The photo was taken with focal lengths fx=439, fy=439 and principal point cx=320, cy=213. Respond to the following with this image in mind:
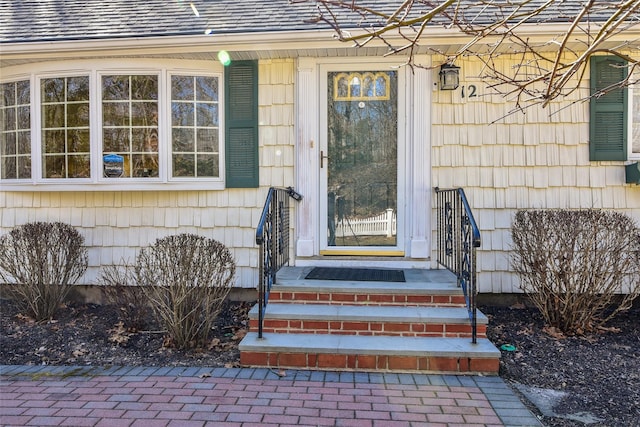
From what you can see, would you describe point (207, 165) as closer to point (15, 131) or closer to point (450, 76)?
point (15, 131)

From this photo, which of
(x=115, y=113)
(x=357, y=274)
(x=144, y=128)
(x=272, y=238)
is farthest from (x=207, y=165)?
(x=357, y=274)

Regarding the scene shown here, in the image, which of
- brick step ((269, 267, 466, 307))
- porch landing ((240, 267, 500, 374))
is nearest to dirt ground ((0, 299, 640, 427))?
porch landing ((240, 267, 500, 374))

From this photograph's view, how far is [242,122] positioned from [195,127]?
0.50 meters

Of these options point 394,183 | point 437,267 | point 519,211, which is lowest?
point 437,267

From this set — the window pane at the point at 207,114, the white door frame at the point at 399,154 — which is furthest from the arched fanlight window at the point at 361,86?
the window pane at the point at 207,114

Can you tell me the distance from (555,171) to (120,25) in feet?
15.4

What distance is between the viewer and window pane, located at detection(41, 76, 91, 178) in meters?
4.60

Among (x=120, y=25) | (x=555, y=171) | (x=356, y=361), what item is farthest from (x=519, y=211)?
(x=120, y=25)

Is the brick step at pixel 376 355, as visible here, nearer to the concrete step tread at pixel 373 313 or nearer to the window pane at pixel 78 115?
the concrete step tread at pixel 373 313

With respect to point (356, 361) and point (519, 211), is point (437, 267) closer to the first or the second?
point (519, 211)

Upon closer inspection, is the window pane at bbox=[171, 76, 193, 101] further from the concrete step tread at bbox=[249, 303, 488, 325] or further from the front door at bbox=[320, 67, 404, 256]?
the concrete step tread at bbox=[249, 303, 488, 325]

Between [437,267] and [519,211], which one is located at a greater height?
[519,211]

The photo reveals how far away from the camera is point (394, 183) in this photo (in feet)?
15.0

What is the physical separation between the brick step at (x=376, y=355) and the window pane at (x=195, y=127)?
7.01ft
